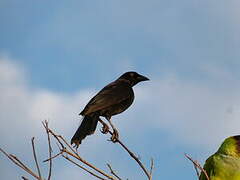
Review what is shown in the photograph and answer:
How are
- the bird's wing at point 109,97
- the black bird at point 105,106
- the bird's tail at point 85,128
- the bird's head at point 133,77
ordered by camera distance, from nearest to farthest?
the bird's tail at point 85,128 → the black bird at point 105,106 → the bird's wing at point 109,97 → the bird's head at point 133,77

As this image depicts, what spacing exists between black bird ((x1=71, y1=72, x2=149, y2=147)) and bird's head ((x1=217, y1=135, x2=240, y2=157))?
2.33 meters

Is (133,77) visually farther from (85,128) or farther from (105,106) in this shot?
(85,128)

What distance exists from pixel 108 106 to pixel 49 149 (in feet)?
12.3

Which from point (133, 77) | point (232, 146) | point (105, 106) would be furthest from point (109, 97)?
point (232, 146)

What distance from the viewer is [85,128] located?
6.47 meters

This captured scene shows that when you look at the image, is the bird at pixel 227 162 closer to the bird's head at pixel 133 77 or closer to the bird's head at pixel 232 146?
the bird's head at pixel 232 146

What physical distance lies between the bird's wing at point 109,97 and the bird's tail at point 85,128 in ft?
0.38

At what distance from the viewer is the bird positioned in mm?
3785

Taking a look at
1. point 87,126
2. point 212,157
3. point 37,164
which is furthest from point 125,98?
point 37,164

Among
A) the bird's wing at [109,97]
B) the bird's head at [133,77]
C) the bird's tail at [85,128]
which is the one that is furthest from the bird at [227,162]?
the bird's head at [133,77]

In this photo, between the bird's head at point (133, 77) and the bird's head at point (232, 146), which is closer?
the bird's head at point (232, 146)

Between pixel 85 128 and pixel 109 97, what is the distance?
2.36 ft

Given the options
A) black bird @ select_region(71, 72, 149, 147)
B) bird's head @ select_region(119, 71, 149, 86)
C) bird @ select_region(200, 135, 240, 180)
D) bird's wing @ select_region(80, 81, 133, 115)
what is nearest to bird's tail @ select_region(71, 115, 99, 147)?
black bird @ select_region(71, 72, 149, 147)

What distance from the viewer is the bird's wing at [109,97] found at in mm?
6691
